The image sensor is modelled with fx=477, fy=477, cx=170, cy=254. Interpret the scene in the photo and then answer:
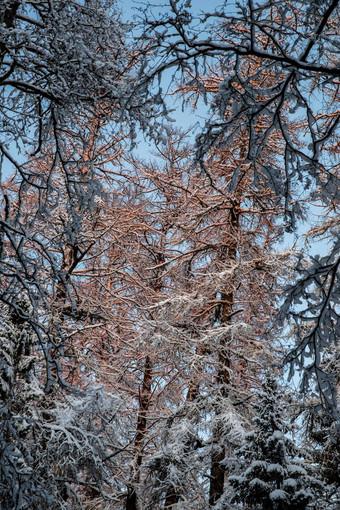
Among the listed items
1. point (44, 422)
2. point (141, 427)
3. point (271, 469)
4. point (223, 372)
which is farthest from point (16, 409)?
point (141, 427)


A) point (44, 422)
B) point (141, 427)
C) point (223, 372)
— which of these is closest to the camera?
point (44, 422)

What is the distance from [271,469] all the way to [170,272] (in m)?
5.18

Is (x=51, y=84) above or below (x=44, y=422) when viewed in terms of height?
above

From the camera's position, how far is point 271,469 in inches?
265

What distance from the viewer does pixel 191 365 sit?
8.70 meters

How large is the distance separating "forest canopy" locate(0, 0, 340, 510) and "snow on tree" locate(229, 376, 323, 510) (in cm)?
3

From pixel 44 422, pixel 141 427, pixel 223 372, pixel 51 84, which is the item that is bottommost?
pixel 44 422

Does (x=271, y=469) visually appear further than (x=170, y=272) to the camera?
No

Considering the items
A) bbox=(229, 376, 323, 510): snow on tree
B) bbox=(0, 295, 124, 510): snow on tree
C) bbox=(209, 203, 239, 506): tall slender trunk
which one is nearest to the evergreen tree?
bbox=(0, 295, 124, 510): snow on tree

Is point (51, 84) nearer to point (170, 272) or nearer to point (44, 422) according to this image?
point (44, 422)

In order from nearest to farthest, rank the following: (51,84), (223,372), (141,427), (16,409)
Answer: (51,84) < (16,409) < (223,372) < (141,427)

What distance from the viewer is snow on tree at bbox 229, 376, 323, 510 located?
21.9 ft

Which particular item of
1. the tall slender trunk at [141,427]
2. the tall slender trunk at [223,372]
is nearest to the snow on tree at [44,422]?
the tall slender trunk at [223,372]

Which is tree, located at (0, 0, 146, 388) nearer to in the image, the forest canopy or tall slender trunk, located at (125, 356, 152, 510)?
the forest canopy
